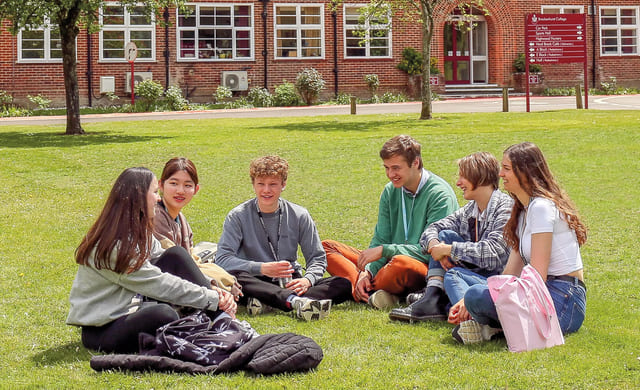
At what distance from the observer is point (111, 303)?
485 centimetres

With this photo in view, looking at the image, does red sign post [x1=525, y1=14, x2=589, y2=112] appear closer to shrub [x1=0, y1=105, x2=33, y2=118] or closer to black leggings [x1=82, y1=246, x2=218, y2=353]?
shrub [x1=0, y1=105, x2=33, y2=118]

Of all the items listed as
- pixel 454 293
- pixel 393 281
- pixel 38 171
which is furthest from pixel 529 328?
pixel 38 171

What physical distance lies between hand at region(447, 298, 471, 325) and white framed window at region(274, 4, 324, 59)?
26.3 m

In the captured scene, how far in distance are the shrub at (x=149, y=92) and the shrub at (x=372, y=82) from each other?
7.50 metres

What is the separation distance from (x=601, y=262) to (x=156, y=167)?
7.36 meters

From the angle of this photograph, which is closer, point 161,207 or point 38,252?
point 161,207

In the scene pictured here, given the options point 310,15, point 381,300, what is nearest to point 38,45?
point 310,15

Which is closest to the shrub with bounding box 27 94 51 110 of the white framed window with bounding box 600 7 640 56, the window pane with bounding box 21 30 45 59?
the window pane with bounding box 21 30 45 59

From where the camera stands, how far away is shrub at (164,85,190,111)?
27.8 meters

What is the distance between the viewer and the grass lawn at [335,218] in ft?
14.8

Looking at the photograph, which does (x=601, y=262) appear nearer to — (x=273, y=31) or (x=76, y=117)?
(x=76, y=117)

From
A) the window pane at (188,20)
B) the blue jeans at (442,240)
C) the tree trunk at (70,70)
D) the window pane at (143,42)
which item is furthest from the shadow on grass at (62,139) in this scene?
the window pane at (188,20)

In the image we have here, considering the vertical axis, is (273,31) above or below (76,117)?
above

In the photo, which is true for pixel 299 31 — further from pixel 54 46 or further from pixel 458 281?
pixel 458 281
